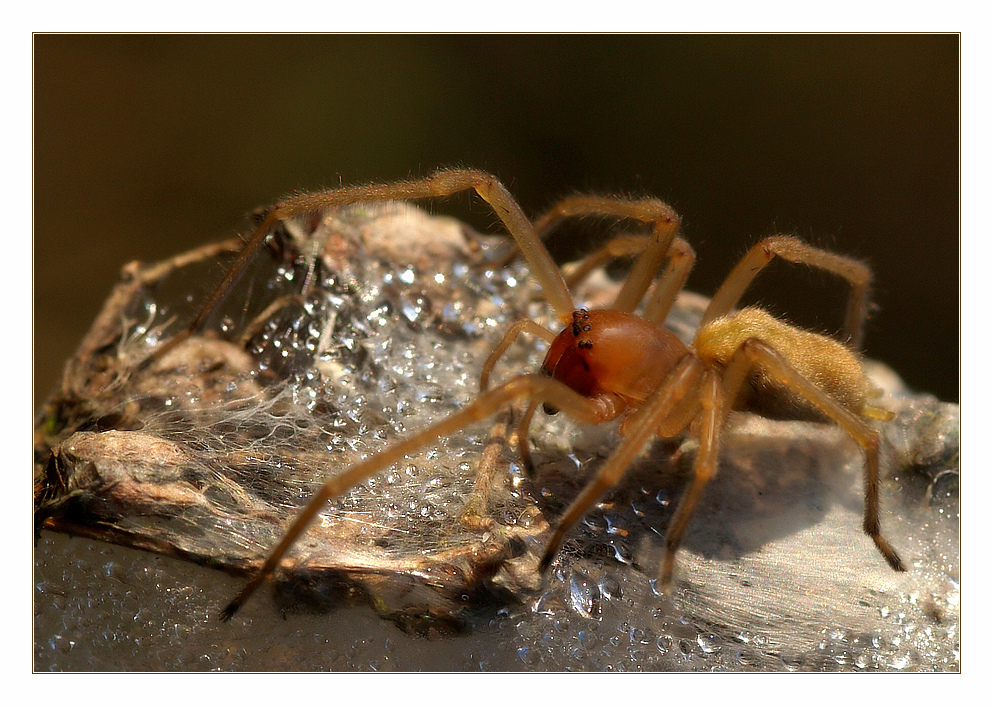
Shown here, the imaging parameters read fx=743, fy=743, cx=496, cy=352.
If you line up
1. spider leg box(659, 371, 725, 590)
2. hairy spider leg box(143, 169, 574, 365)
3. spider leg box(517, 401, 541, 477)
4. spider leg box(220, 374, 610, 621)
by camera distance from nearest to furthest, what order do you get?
spider leg box(220, 374, 610, 621), spider leg box(659, 371, 725, 590), spider leg box(517, 401, 541, 477), hairy spider leg box(143, 169, 574, 365)

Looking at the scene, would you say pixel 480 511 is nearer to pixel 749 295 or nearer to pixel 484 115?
pixel 749 295

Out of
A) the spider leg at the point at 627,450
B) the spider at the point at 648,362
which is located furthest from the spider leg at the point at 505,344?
the spider leg at the point at 627,450

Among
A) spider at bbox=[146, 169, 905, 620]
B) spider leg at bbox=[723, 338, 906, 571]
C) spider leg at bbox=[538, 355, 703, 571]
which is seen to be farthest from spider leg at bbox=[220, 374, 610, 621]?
spider leg at bbox=[723, 338, 906, 571]

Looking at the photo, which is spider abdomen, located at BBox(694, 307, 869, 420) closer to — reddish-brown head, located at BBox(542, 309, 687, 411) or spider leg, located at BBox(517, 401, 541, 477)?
reddish-brown head, located at BBox(542, 309, 687, 411)

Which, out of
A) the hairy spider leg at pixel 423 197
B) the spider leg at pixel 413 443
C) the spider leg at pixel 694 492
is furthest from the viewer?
the hairy spider leg at pixel 423 197

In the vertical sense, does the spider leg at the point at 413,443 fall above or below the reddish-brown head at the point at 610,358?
below

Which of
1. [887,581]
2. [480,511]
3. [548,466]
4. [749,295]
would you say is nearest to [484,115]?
[749,295]

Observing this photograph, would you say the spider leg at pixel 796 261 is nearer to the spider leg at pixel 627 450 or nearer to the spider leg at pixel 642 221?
the spider leg at pixel 642 221
